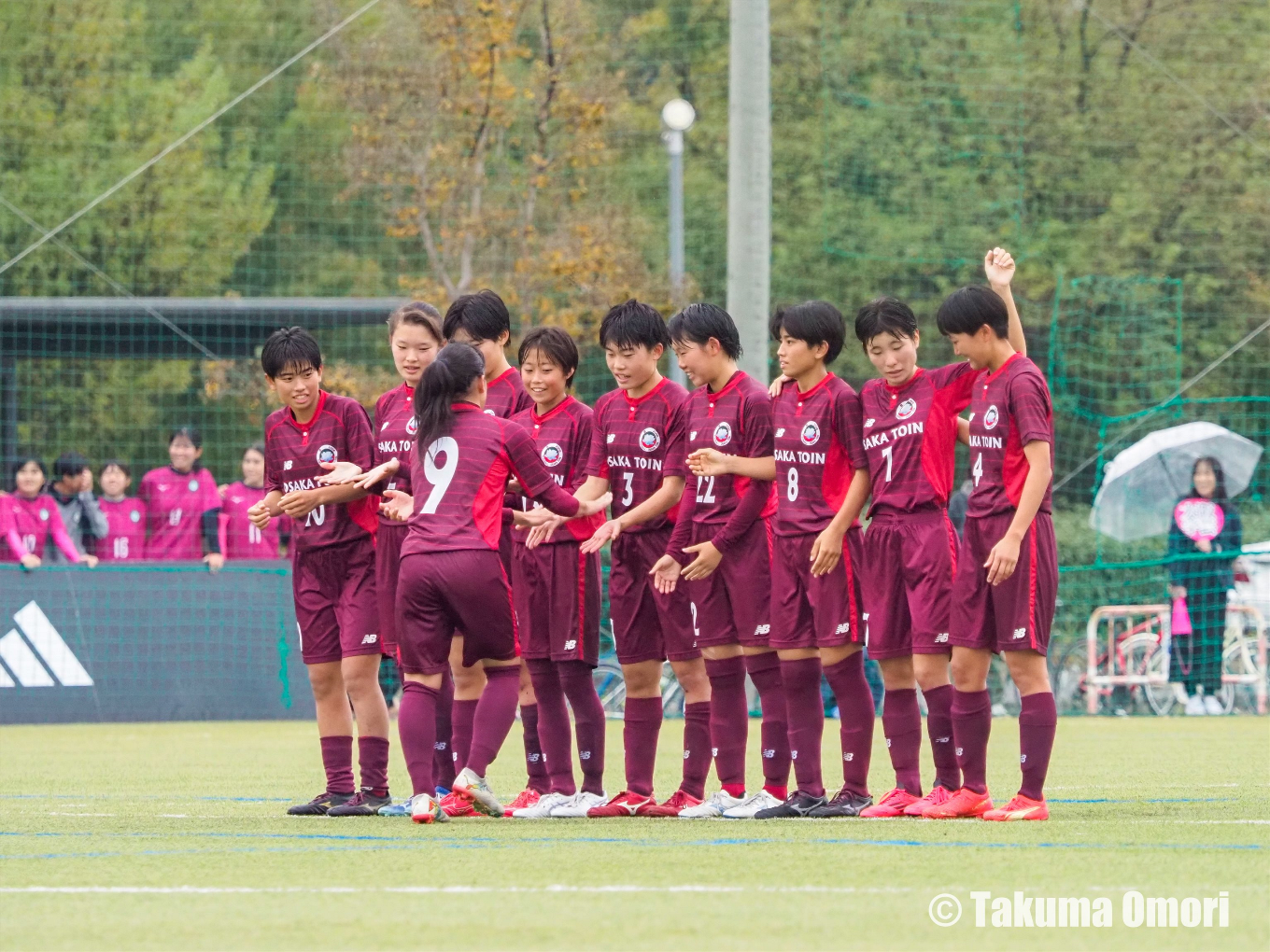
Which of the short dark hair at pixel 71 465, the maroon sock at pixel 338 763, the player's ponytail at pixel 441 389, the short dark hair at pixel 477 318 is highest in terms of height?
the short dark hair at pixel 477 318

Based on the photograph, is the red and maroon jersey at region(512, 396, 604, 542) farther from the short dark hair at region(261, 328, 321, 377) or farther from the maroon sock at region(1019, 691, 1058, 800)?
the maroon sock at region(1019, 691, 1058, 800)

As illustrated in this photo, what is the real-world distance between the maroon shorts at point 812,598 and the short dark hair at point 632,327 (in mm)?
957

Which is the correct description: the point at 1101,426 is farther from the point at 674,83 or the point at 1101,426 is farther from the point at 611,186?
the point at 674,83

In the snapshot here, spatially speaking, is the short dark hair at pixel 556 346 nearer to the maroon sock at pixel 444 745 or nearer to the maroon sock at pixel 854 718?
the maroon sock at pixel 444 745

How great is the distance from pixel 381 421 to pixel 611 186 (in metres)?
19.3

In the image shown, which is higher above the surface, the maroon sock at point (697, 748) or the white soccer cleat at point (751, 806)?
the maroon sock at point (697, 748)

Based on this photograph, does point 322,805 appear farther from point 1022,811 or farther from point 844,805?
point 1022,811

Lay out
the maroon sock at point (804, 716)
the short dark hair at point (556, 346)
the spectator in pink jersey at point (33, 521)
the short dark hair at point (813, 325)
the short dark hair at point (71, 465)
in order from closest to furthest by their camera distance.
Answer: the maroon sock at point (804, 716) < the short dark hair at point (813, 325) < the short dark hair at point (556, 346) < the spectator in pink jersey at point (33, 521) < the short dark hair at point (71, 465)

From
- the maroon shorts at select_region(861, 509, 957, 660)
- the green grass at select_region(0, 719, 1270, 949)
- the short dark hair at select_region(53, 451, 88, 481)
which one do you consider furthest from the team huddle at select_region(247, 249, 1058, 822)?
the short dark hair at select_region(53, 451, 88, 481)

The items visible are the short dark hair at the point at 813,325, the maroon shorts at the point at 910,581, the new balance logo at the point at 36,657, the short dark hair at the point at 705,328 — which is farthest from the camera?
the new balance logo at the point at 36,657

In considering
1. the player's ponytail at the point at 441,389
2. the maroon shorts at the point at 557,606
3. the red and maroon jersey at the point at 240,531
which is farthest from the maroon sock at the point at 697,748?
the red and maroon jersey at the point at 240,531

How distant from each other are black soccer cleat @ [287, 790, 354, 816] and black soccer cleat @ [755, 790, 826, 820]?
5.33ft

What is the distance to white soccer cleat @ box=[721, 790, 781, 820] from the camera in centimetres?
710

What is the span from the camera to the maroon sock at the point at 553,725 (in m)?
7.44
